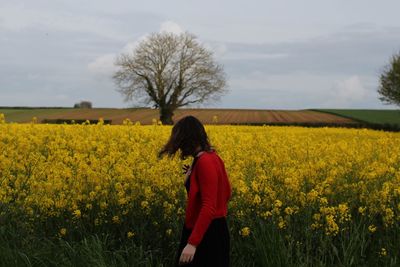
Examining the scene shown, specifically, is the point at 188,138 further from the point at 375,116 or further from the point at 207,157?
the point at 375,116

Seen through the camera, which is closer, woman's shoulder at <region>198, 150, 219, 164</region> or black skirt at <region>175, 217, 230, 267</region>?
woman's shoulder at <region>198, 150, 219, 164</region>

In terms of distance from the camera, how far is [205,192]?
14.3ft

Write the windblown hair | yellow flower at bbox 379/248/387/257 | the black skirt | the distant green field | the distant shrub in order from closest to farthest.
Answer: the windblown hair
the black skirt
yellow flower at bbox 379/248/387/257
the distant green field
the distant shrub

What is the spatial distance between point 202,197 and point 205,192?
0.16 feet

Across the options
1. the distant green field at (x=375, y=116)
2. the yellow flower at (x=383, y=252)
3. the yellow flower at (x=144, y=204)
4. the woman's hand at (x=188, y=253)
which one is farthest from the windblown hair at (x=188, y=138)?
the distant green field at (x=375, y=116)

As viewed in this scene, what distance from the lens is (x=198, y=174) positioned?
4.43 meters

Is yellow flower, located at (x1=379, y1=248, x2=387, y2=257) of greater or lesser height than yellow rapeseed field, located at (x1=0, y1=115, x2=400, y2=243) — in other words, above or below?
below

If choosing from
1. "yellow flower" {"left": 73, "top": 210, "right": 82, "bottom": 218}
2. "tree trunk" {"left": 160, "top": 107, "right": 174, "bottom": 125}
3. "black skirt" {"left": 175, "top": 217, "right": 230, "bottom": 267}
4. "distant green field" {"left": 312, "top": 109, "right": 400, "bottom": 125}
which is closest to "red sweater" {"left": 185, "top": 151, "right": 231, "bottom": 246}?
"black skirt" {"left": 175, "top": 217, "right": 230, "bottom": 267}

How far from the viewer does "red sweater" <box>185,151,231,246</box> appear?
435 cm

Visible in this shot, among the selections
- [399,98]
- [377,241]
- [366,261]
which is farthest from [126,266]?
[399,98]

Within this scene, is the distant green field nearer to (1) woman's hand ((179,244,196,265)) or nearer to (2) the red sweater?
(2) the red sweater

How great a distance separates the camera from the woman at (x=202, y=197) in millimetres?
4367

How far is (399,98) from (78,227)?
51693 millimetres

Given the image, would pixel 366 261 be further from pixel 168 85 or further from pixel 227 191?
pixel 168 85
